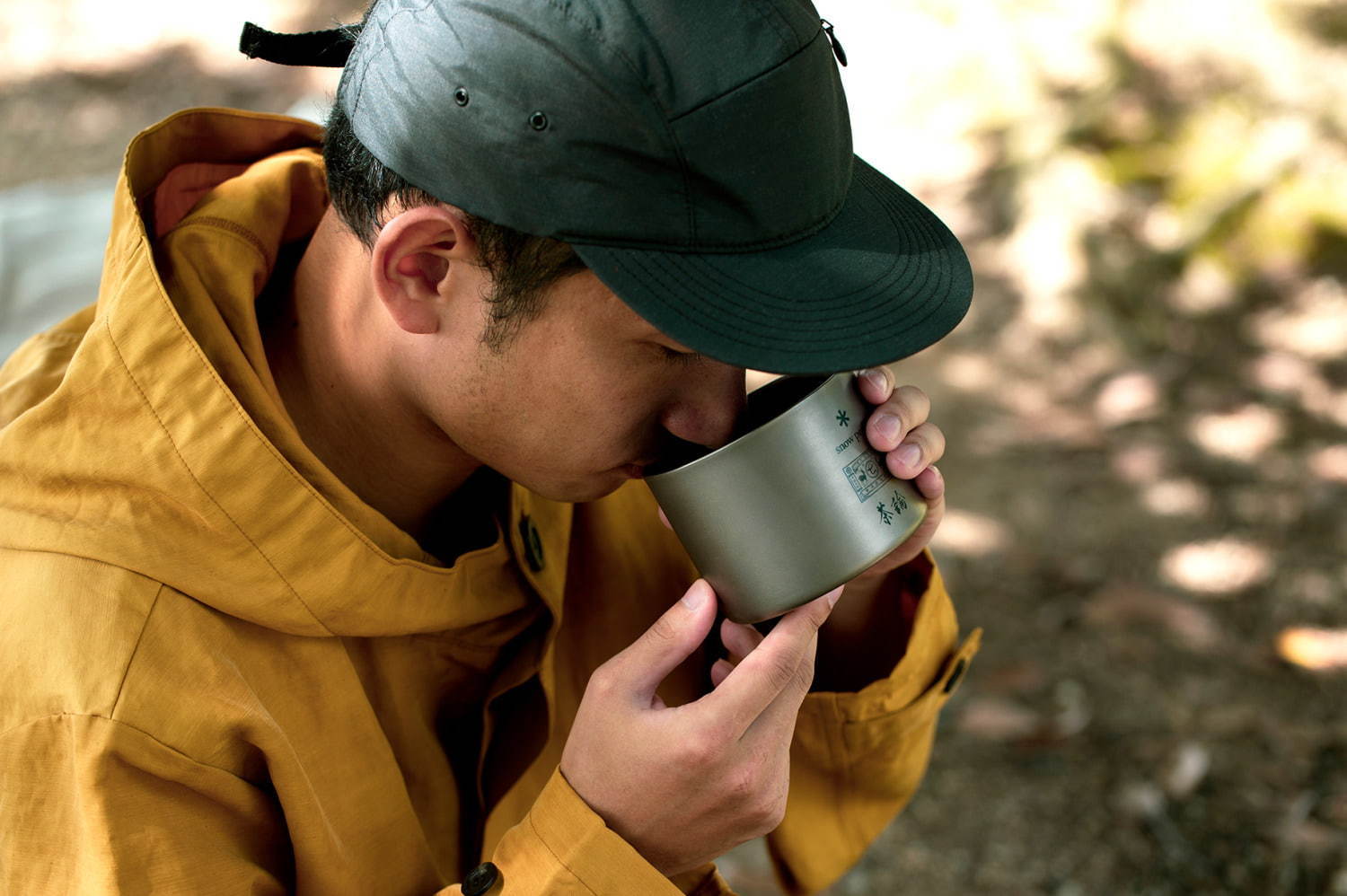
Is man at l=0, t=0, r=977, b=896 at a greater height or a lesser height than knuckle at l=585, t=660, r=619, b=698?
greater

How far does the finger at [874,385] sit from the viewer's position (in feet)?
5.17

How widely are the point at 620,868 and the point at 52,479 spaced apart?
0.80 m

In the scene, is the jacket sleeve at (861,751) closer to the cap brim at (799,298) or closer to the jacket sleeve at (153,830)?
the jacket sleeve at (153,830)

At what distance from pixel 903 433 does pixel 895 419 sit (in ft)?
0.09

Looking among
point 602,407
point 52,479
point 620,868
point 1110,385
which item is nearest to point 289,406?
point 52,479

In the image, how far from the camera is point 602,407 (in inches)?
61.1

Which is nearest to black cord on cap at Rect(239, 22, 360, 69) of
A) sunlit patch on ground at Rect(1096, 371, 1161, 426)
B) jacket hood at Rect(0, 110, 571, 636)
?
jacket hood at Rect(0, 110, 571, 636)

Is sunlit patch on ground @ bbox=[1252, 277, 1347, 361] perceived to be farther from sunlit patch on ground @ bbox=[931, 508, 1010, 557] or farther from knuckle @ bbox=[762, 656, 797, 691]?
knuckle @ bbox=[762, 656, 797, 691]

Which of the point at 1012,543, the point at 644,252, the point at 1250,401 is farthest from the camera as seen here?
the point at 1250,401

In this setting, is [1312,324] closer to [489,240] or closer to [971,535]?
[971,535]

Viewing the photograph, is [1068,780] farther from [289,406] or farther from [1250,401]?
[289,406]

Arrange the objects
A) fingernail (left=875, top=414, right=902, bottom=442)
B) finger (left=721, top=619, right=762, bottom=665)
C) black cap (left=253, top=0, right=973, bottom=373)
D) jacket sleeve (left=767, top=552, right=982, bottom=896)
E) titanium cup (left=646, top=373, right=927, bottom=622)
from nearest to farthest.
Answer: black cap (left=253, top=0, right=973, bottom=373) → titanium cup (left=646, top=373, right=927, bottom=622) → fingernail (left=875, top=414, right=902, bottom=442) → finger (left=721, top=619, right=762, bottom=665) → jacket sleeve (left=767, top=552, right=982, bottom=896)

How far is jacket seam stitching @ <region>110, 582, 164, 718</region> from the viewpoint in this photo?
54.3 inches

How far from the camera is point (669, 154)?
4.37 feet
